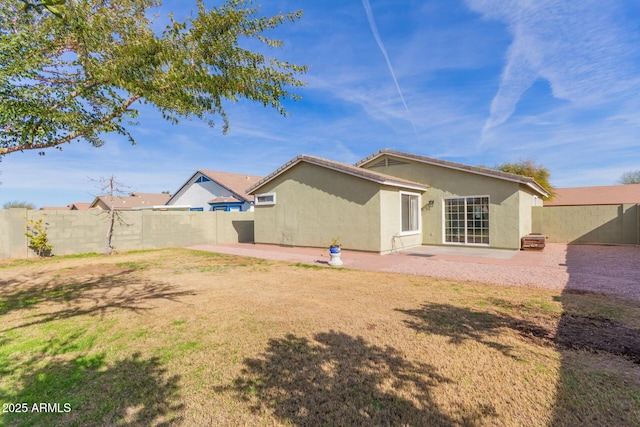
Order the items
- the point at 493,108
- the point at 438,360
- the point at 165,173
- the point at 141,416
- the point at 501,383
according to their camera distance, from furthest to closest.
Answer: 1. the point at 165,173
2. the point at 493,108
3. the point at 438,360
4. the point at 501,383
5. the point at 141,416

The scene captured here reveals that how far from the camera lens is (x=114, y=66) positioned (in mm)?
3838

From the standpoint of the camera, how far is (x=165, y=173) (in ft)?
110

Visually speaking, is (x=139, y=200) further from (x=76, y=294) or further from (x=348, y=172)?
(x=76, y=294)

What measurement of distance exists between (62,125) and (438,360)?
6.37m

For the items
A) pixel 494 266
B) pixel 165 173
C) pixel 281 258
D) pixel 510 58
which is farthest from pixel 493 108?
pixel 165 173

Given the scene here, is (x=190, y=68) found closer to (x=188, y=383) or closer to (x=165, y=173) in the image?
(x=188, y=383)

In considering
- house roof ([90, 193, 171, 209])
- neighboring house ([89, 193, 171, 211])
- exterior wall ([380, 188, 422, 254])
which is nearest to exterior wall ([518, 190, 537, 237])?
exterior wall ([380, 188, 422, 254])

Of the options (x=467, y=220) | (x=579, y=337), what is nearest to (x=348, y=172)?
(x=467, y=220)

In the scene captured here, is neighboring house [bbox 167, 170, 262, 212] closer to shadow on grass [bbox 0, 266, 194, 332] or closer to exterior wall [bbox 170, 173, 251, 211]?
exterior wall [bbox 170, 173, 251, 211]

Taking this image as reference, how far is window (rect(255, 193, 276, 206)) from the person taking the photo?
17469 millimetres

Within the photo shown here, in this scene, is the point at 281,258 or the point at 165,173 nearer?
the point at 281,258

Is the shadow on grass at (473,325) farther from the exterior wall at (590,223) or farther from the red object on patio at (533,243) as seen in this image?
the exterior wall at (590,223)

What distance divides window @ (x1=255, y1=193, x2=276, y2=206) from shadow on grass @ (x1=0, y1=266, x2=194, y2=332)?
28.8 feet

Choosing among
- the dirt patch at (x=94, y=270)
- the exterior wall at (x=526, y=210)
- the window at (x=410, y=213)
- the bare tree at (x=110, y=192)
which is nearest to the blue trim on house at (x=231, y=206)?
the bare tree at (x=110, y=192)
